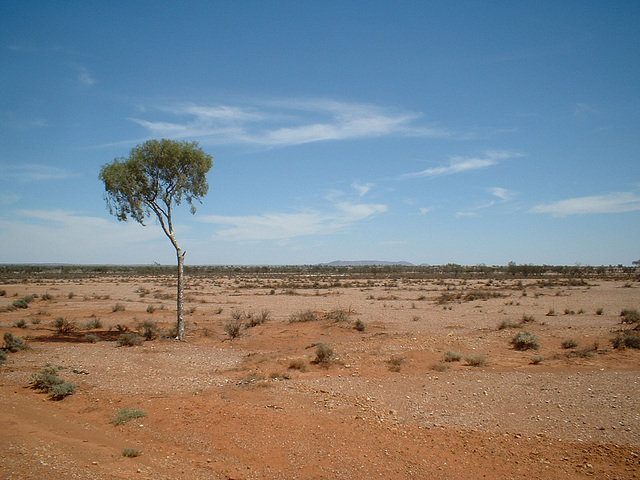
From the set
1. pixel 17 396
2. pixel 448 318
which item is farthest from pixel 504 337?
pixel 17 396

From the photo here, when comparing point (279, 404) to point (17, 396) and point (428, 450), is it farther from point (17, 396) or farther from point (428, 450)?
point (17, 396)

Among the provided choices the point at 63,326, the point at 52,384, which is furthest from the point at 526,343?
the point at 63,326

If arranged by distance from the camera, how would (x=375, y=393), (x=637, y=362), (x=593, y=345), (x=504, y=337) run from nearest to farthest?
(x=375, y=393) < (x=637, y=362) < (x=593, y=345) < (x=504, y=337)

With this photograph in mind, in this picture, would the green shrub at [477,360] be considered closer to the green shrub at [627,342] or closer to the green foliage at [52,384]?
the green shrub at [627,342]

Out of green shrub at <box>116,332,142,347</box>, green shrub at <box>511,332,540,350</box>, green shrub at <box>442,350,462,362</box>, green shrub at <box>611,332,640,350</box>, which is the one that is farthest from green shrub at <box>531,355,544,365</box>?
green shrub at <box>116,332,142,347</box>

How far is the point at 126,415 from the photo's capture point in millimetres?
8617

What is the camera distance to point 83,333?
64.2 ft

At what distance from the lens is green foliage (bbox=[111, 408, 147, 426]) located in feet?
27.7

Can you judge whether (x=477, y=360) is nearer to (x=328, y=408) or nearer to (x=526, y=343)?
(x=526, y=343)

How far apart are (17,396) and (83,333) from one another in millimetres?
10318

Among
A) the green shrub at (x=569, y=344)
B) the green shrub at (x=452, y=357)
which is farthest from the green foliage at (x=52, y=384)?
the green shrub at (x=569, y=344)

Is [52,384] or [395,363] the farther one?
[395,363]

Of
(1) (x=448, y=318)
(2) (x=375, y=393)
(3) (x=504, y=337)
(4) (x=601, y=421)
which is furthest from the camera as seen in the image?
(1) (x=448, y=318)

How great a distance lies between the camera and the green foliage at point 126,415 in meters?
8.45
